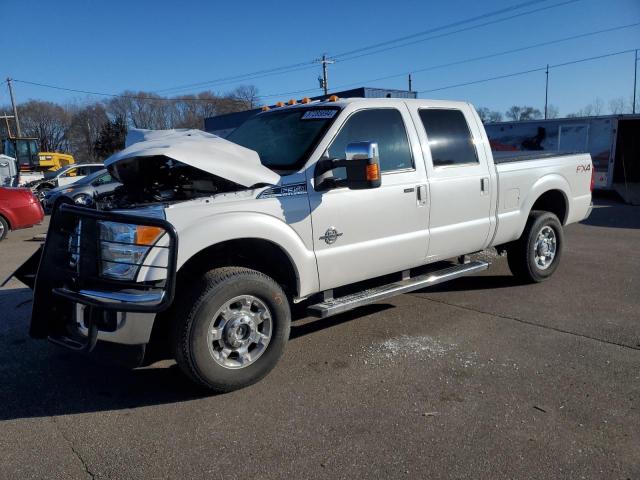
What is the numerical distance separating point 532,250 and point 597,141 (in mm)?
12649

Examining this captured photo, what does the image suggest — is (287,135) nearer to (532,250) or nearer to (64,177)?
(532,250)

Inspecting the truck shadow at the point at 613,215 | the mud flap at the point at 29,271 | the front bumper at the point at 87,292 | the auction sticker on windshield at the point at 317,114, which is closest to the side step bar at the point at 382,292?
the front bumper at the point at 87,292

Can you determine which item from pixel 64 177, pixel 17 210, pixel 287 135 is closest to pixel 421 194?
pixel 287 135

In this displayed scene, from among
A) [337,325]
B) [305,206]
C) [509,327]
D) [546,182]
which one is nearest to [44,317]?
[305,206]

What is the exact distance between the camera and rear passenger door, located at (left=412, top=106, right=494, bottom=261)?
4.86 metres

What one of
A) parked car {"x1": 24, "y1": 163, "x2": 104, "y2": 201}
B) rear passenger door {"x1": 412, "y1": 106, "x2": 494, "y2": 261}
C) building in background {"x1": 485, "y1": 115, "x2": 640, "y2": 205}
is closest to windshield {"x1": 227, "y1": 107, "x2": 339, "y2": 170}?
rear passenger door {"x1": 412, "y1": 106, "x2": 494, "y2": 261}

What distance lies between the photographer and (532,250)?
6.06 meters

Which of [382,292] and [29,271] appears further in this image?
[382,292]

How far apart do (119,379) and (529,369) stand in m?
3.11

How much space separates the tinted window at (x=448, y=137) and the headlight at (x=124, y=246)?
9.17 ft

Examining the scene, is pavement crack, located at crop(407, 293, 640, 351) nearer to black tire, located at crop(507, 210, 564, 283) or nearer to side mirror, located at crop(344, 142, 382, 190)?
black tire, located at crop(507, 210, 564, 283)

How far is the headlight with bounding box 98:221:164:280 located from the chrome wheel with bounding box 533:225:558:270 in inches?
180

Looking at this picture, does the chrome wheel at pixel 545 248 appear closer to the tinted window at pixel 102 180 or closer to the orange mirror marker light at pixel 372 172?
the orange mirror marker light at pixel 372 172

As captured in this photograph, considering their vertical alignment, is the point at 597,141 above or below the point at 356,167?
below
